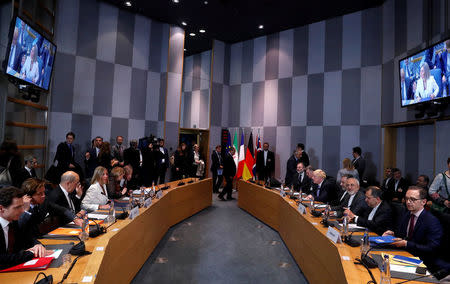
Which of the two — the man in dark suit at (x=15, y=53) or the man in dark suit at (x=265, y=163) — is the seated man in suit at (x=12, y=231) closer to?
the man in dark suit at (x=15, y=53)

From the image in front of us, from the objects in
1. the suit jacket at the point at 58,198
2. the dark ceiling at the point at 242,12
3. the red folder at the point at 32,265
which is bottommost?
the red folder at the point at 32,265

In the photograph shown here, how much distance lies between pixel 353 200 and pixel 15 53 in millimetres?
Answer: 4895

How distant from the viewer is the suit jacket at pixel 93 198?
10.4 ft

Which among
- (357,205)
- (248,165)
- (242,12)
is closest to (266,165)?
(248,165)

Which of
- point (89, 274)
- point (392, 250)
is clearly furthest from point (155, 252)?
point (392, 250)

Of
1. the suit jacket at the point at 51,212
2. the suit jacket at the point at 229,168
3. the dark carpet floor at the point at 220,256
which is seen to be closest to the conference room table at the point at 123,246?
the dark carpet floor at the point at 220,256

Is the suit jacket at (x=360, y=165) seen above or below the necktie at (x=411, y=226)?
above

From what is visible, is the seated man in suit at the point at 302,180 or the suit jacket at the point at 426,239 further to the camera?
the seated man in suit at the point at 302,180

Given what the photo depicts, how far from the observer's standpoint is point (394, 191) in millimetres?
5199

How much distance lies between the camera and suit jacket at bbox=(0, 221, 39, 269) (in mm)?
1612

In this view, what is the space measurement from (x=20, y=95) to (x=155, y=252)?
385 cm

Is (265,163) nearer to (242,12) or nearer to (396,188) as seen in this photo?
(396,188)

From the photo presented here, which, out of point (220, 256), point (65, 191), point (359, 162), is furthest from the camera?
point (359, 162)

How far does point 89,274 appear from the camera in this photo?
1.58 meters
